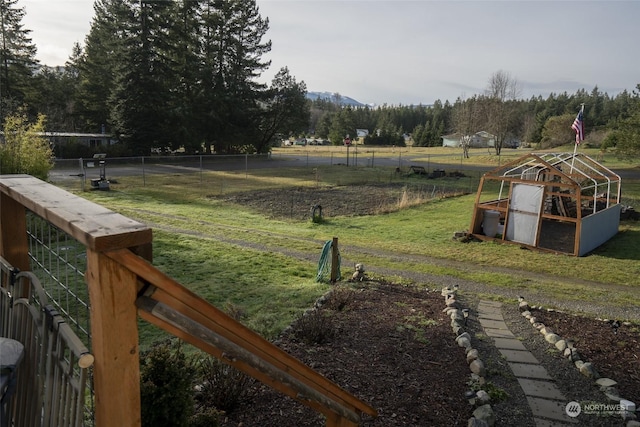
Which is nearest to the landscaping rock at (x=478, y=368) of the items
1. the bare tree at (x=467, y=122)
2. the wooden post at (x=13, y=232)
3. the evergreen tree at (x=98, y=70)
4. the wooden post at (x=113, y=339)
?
the wooden post at (x=113, y=339)

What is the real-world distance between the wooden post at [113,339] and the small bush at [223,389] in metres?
2.59

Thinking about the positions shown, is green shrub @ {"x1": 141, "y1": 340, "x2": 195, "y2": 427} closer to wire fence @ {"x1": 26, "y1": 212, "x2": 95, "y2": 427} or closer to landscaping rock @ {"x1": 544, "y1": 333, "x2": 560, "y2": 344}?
wire fence @ {"x1": 26, "y1": 212, "x2": 95, "y2": 427}

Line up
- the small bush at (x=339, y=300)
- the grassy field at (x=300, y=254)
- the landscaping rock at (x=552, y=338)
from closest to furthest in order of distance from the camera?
the landscaping rock at (x=552, y=338), the small bush at (x=339, y=300), the grassy field at (x=300, y=254)

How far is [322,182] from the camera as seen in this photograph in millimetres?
28734

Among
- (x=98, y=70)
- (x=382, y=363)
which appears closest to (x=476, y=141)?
(x=98, y=70)

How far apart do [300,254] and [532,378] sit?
6.72 metres

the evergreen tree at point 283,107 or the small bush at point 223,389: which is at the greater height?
the evergreen tree at point 283,107

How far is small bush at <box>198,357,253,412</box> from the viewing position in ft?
12.3

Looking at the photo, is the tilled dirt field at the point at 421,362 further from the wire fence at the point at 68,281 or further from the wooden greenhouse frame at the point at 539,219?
the wooden greenhouse frame at the point at 539,219

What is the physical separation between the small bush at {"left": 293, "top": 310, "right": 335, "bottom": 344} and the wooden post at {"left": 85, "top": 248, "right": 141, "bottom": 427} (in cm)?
411

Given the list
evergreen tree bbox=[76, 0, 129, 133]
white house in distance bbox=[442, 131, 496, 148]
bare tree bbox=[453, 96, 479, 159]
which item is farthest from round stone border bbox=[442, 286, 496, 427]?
white house in distance bbox=[442, 131, 496, 148]

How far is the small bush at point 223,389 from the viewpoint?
3.75 metres

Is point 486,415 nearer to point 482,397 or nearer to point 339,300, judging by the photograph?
point 482,397

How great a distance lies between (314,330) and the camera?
17.5 feet
